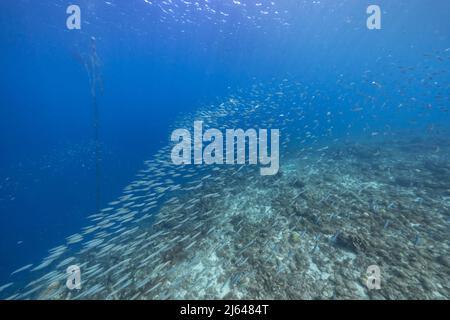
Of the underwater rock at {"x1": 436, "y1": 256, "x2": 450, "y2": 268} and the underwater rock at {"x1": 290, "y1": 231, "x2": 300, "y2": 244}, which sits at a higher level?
the underwater rock at {"x1": 290, "y1": 231, "x2": 300, "y2": 244}

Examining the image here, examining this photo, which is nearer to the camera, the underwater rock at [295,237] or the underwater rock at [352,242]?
the underwater rock at [352,242]

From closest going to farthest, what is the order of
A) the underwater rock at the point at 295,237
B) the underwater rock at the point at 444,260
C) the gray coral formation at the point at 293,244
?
the gray coral formation at the point at 293,244
the underwater rock at the point at 444,260
the underwater rock at the point at 295,237

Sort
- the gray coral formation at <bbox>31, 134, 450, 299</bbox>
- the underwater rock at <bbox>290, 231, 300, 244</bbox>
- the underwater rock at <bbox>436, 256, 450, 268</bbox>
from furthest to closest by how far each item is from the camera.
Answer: the underwater rock at <bbox>290, 231, 300, 244</bbox> < the underwater rock at <bbox>436, 256, 450, 268</bbox> < the gray coral formation at <bbox>31, 134, 450, 299</bbox>

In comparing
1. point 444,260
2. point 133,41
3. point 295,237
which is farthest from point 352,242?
point 133,41

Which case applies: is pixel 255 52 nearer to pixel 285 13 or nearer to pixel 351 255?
pixel 285 13

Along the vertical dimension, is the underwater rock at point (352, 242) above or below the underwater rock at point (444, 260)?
above

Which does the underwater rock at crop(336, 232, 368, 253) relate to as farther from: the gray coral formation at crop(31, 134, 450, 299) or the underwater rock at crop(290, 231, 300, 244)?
the underwater rock at crop(290, 231, 300, 244)

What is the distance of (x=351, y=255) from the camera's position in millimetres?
5734

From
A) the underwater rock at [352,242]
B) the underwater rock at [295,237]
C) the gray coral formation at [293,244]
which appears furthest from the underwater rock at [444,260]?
the underwater rock at [295,237]

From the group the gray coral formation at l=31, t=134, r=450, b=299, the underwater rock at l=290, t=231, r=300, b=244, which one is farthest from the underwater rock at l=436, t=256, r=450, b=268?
the underwater rock at l=290, t=231, r=300, b=244

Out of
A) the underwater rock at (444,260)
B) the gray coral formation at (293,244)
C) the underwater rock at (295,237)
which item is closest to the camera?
the gray coral formation at (293,244)

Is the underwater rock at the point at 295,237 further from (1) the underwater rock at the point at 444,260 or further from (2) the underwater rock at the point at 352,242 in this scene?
(1) the underwater rock at the point at 444,260

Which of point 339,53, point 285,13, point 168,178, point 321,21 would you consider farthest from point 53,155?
point 339,53

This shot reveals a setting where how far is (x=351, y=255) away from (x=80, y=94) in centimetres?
17667
